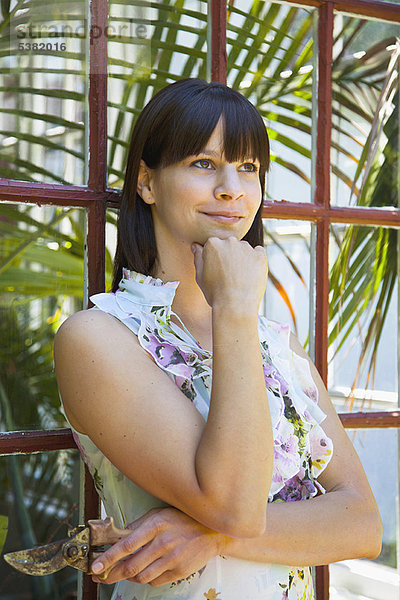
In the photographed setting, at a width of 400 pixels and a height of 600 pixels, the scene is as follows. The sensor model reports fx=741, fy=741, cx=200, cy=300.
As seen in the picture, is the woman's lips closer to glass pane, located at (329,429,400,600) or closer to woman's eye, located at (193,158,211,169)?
woman's eye, located at (193,158,211,169)

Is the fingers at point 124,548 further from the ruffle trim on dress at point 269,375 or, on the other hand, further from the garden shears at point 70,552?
the ruffle trim on dress at point 269,375

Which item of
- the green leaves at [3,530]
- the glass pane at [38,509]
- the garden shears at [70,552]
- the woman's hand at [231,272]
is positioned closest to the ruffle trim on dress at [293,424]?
the woman's hand at [231,272]

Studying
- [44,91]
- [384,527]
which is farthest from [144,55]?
[384,527]

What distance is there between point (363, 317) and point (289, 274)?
279 mm

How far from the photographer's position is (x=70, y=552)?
43.9 inches

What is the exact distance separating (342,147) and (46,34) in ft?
2.80

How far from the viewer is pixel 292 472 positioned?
1.38 m

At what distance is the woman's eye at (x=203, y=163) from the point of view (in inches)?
55.4

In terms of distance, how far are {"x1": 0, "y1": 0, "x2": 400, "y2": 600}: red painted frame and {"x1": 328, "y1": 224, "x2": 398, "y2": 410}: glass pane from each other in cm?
5

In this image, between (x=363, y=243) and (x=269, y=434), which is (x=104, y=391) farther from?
(x=363, y=243)

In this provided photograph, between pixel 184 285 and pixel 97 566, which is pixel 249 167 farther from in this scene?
pixel 97 566

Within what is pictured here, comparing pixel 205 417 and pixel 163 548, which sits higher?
pixel 205 417

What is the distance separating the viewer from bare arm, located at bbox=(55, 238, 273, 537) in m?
1.13

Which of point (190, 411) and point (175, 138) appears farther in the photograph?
point (175, 138)
